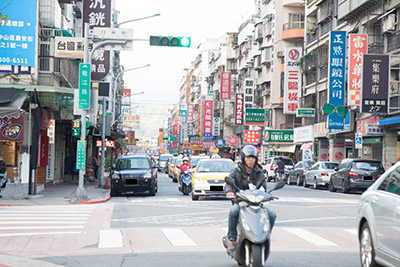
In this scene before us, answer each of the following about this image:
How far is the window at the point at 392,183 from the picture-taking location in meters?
8.02

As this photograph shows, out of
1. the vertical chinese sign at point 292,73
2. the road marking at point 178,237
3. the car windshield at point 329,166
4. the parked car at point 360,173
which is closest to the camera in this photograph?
the road marking at point 178,237

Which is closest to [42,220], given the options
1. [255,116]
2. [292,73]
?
[292,73]

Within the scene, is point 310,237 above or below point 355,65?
below

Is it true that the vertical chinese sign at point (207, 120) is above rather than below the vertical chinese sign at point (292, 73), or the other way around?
below

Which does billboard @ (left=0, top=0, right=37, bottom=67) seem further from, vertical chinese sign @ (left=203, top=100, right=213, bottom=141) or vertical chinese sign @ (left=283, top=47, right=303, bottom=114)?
vertical chinese sign @ (left=203, top=100, right=213, bottom=141)

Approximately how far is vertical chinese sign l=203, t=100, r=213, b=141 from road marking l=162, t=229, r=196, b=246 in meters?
89.0

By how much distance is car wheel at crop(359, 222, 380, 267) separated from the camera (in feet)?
27.5

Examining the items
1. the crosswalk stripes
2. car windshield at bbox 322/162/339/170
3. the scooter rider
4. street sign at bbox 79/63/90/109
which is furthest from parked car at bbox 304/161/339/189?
the scooter rider

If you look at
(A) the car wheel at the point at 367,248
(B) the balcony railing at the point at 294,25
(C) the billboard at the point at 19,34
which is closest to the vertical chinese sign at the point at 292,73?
(B) the balcony railing at the point at 294,25

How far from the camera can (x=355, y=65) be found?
122 feet

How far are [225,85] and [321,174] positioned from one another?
59.8 m

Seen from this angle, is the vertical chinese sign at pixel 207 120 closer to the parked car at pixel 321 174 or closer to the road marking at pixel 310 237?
the parked car at pixel 321 174

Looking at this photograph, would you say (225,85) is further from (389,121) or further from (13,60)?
(13,60)

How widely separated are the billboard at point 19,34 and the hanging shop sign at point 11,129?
7.69ft
